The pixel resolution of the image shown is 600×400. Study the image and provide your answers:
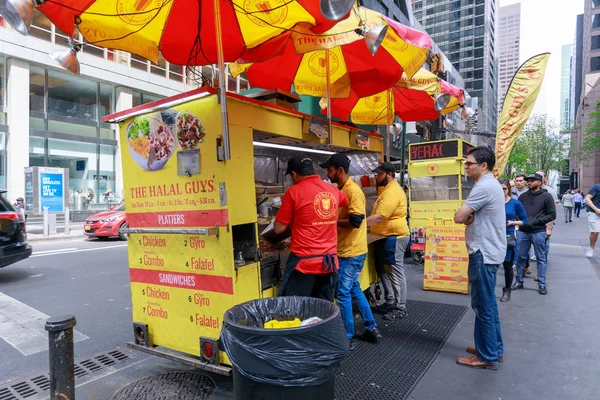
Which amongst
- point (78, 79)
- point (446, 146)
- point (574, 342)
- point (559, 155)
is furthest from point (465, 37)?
point (574, 342)

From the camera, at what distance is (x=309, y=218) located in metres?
3.51

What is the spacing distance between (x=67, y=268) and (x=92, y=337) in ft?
15.5

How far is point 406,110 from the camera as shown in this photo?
27.3ft

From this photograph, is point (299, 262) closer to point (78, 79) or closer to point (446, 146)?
point (446, 146)

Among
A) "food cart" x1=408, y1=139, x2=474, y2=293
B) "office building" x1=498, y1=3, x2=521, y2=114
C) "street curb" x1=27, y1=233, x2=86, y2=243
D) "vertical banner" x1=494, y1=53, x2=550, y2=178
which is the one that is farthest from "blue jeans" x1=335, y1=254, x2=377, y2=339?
"office building" x1=498, y1=3, x2=521, y2=114

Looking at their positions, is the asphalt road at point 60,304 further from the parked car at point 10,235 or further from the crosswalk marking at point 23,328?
the parked car at point 10,235

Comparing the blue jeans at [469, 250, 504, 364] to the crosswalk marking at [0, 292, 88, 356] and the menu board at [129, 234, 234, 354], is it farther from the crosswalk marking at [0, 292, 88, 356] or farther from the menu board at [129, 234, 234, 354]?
the crosswalk marking at [0, 292, 88, 356]

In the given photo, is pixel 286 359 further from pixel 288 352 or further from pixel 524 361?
pixel 524 361

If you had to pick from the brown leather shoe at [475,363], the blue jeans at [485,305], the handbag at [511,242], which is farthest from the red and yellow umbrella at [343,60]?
the brown leather shoe at [475,363]

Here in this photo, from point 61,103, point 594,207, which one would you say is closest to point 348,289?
point 594,207

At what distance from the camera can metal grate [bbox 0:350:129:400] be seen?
3.37 meters

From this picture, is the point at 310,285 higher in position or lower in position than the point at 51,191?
Answer: lower

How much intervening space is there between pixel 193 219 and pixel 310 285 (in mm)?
1233

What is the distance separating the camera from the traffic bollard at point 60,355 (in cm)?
266
